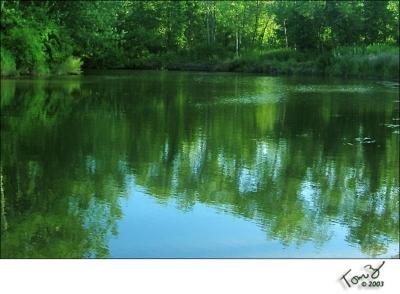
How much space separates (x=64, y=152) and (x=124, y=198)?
2.45 m

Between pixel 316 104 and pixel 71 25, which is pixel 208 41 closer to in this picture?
pixel 71 25

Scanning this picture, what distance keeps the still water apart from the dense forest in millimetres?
9831

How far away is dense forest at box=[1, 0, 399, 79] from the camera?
21.8 m

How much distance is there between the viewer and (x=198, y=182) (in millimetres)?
6160

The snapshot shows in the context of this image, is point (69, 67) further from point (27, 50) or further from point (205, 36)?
point (205, 36)

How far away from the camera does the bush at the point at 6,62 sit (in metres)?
19.3

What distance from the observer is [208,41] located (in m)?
35.7

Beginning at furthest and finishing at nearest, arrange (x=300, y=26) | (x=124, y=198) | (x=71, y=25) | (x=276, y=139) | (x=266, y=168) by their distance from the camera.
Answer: (x=300, y=26)
(x=71, y=25)
(x=276, y=139)
(x=266, y=168)
(x=124, y=198)

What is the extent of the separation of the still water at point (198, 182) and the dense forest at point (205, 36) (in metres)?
9.83

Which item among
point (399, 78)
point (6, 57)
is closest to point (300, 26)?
point (399, 78)

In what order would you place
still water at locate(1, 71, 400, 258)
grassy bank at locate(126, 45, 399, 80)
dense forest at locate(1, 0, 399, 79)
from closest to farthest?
still water at locate(1, 71, 400, 258)
dense forest at locate(1, 0, 399, 79)
grassy bank at locate(126, 45, 399, 80)

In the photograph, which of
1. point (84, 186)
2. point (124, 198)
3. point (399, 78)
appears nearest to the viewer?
point (124, 198)

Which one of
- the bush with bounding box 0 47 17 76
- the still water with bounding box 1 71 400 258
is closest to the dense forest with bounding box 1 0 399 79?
the bush with bounding box 0 47 17 76

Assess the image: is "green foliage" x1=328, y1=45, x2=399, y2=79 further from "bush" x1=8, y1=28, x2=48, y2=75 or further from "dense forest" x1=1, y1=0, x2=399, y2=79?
"bush" x1=8, y1=28, x2=48, y2=75
